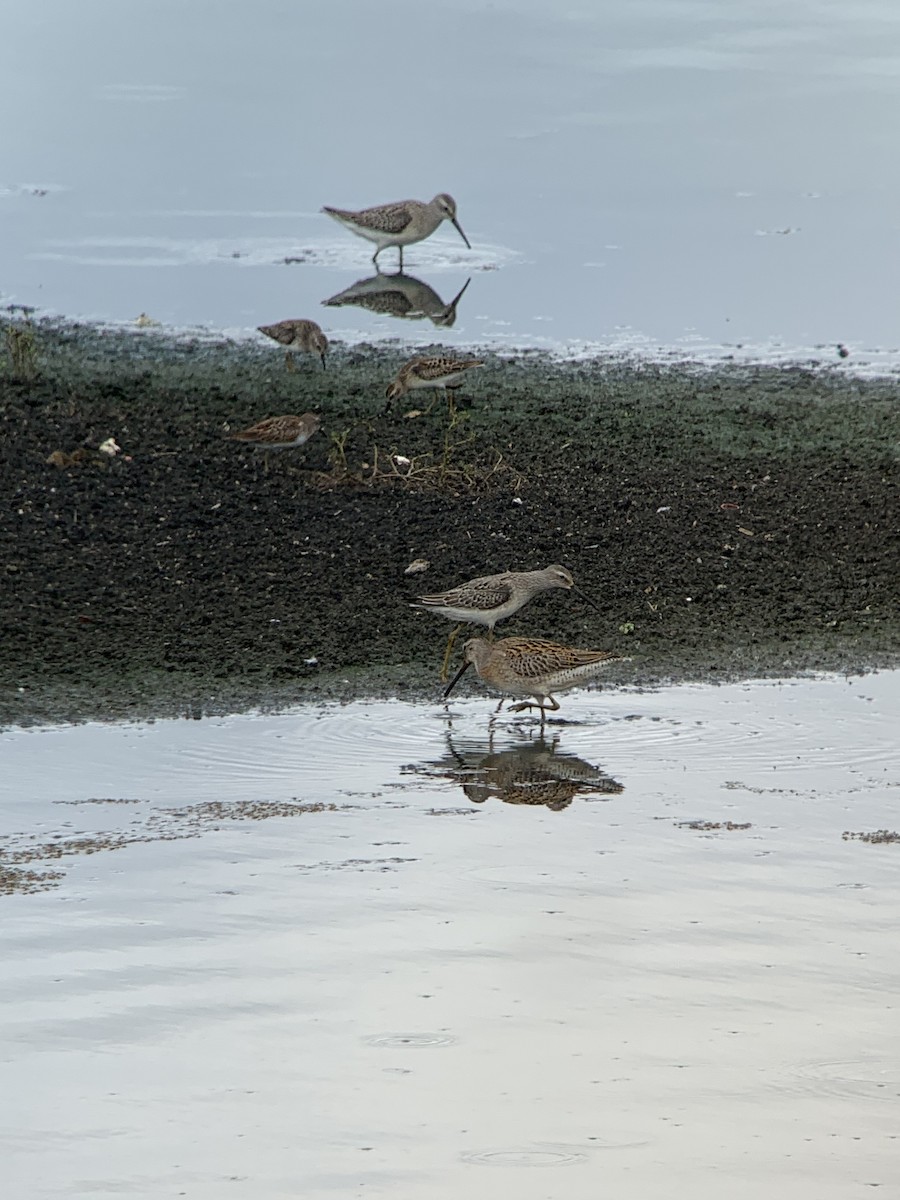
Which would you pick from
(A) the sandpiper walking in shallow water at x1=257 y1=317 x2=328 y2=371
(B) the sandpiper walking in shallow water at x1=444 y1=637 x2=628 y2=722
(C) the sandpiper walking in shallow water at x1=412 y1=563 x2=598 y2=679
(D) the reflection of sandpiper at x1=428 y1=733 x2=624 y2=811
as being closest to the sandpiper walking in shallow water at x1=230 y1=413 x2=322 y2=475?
(A) the sandpiper walking in shallow water at x1=257 y1=317 x2=328 y2=371

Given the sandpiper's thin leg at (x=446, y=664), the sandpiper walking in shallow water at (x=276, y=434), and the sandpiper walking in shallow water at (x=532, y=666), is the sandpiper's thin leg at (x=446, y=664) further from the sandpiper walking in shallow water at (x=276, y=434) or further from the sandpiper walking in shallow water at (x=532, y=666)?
the sandpiper walking in shallow water at (x=276, y=434)

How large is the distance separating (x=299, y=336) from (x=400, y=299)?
3.40 m

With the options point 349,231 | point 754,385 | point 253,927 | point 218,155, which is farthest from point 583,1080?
point 218,155

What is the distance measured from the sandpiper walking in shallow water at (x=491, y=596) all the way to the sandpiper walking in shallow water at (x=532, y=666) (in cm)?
49

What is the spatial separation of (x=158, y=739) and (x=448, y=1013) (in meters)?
3.06

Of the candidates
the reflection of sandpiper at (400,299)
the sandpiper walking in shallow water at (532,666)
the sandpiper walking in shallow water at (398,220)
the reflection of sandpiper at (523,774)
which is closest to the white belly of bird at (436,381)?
the reflection of sandpiper at (400,299)

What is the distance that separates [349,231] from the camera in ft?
69.7

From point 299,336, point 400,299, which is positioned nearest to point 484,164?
point 400,299

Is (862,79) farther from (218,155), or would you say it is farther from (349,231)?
(349,231)

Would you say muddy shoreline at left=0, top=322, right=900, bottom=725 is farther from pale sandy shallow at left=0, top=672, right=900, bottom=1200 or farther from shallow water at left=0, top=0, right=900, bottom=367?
shallow water at left=0, top=0, right=900, bottom=367

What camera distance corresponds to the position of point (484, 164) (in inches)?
994

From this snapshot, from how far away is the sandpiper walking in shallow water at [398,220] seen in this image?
20.1 meters

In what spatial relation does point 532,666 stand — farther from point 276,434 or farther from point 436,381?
point 436,381

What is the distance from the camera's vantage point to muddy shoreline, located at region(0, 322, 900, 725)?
10.1m
